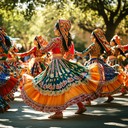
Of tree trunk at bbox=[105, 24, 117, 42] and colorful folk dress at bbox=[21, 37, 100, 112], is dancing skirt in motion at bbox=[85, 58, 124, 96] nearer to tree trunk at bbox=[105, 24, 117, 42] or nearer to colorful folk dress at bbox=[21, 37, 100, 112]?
colorful folk dress at bbox=[21, 37, 100, 112]

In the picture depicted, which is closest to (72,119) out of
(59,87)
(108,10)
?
(59,87)

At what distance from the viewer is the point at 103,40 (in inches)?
477

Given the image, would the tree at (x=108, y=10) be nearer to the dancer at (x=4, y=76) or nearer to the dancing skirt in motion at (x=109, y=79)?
the dancing skirt in motion at (x=109, y=79)

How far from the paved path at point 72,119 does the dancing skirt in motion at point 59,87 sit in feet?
1.14

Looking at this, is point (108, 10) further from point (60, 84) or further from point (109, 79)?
point (60, 84)

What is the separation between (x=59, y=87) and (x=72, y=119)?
715mm

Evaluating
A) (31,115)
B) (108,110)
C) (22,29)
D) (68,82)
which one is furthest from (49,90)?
(22,29)

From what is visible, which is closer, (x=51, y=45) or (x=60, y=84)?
(x=60, y=84)

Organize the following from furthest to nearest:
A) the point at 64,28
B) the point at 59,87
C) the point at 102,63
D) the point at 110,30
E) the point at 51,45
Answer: the point at 110,30 → the point at 102,63 → the point at 64,28 → the point at 51,45 → the point at 59,87

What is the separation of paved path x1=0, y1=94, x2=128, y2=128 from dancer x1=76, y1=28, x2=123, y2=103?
1.99ft

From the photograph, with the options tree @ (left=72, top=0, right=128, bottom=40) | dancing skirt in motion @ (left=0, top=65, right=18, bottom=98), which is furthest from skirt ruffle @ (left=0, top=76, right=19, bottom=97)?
tree @ (left=72, top=0, right=128, bottom=40)

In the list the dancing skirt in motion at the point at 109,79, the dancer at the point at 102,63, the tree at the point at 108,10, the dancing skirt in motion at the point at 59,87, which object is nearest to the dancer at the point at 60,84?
the dancing skirt in motion at the point at 59,87

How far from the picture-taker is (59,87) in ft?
31.1

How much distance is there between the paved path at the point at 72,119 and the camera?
8.66 m
